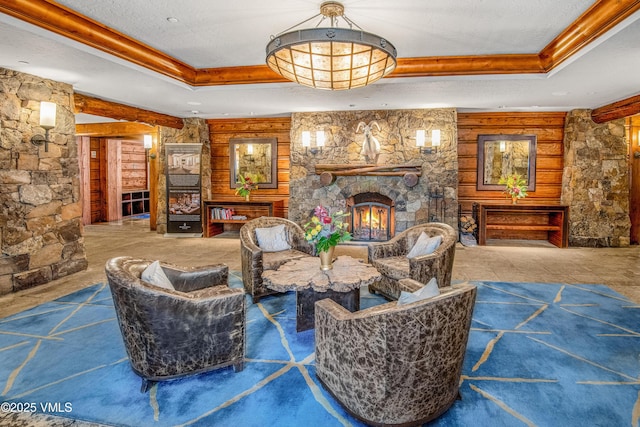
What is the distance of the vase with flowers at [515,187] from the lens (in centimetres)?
710

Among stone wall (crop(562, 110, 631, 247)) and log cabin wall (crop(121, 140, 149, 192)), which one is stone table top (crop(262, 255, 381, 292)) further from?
log cabin wall (crop(121, 140, 149, 192))

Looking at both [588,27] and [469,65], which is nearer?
[588,27]

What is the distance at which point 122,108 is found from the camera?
6.44m

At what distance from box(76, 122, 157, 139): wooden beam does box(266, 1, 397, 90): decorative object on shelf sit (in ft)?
21.1

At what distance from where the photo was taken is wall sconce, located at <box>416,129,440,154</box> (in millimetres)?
6704

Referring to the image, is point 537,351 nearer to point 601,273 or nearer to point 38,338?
point 601,273

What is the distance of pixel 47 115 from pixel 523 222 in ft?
26.3

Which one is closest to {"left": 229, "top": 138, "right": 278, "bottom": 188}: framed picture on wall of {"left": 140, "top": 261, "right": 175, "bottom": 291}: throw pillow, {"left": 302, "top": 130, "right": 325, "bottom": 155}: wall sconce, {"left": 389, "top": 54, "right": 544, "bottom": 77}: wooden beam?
{"left": 302, "top": 130, "right": 325, "bottom": 155}: wall sconce

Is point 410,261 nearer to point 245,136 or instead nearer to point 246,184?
point 246,184

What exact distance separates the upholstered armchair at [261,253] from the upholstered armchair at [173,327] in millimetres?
1284

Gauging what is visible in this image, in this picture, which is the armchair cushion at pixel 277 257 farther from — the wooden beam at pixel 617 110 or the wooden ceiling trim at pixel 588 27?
the wooden beam at pixel 617 110

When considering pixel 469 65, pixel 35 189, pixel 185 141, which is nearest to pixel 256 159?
pixel 185 141

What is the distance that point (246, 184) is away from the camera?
25.9 feet

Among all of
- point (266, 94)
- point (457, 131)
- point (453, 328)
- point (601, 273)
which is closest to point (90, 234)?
point (266, 94)
